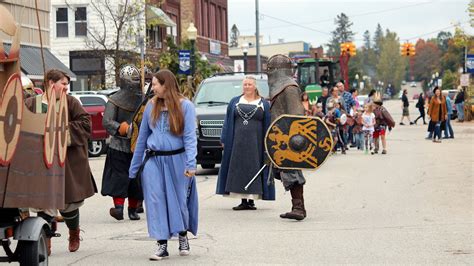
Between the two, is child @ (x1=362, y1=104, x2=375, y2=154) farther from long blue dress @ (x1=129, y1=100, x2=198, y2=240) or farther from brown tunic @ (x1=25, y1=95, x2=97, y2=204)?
long blue dress @ (x1=129, y1=100, x2=198, y2=240)

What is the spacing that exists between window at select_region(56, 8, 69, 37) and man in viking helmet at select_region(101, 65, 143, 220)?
43.7m

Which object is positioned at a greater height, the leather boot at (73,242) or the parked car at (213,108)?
the parked car at (213,108)

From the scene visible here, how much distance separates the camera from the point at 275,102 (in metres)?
14.5

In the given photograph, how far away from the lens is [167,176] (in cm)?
1053

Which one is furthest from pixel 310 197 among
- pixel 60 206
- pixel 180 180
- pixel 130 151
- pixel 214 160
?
pixel 60 206

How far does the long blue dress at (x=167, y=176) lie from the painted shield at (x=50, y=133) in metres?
1.83

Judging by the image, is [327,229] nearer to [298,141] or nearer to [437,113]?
[298,141]

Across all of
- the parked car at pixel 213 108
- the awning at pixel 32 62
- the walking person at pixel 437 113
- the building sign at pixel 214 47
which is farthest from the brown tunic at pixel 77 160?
the building sign at pixel 214 47

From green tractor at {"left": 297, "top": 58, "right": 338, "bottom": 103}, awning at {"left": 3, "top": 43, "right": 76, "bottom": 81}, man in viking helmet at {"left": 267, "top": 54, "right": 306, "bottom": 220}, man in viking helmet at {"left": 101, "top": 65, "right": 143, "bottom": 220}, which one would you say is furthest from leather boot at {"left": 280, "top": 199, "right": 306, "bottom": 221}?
green tractor at {"left": 297, "top": 58, "right": 338, "bottom": 103}

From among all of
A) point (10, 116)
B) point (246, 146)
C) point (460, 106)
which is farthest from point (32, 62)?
point (10, 116)

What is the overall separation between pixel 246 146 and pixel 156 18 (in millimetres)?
41368

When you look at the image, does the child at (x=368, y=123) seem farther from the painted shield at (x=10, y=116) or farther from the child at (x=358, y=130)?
the painted shield at (x=10, y=116)

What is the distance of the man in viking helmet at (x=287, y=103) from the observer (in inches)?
547

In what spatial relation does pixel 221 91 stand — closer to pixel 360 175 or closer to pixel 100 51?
pixel 360 175
